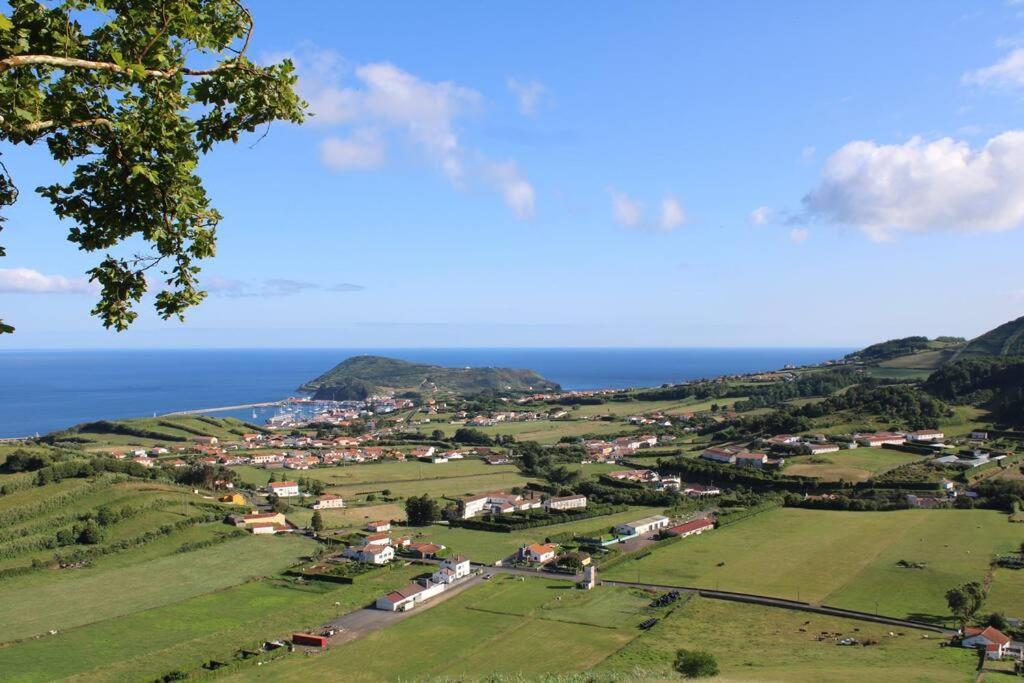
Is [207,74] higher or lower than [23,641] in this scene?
higher

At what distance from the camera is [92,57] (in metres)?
6.84

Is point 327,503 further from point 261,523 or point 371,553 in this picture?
point 371,553

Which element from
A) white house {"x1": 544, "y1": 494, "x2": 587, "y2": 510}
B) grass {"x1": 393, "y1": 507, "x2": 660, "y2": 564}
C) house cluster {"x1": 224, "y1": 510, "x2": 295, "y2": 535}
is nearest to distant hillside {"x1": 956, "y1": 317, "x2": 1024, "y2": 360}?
white house {"x1": 544, "y1": 494, "x2": 587, "y2": 510}

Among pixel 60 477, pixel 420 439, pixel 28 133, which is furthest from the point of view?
pixel 420 439

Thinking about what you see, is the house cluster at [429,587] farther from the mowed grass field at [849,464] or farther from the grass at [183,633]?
the mowed grass field at [849,464]

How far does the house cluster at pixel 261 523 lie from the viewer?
53.8 meters

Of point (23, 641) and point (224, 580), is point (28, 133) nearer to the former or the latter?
point (23, 641)

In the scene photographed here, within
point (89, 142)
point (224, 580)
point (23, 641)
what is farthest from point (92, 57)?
point (224, 580)

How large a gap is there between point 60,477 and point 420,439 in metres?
55.2

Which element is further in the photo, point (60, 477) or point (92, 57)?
point (60, 477)

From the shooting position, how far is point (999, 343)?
14988 cm

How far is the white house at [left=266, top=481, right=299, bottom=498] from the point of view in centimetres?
6694

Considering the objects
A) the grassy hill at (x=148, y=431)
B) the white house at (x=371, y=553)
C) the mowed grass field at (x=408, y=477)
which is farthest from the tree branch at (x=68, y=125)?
the grassy hill at (x=148, y=431)

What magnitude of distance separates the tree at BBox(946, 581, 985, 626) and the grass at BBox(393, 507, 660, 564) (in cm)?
2621
